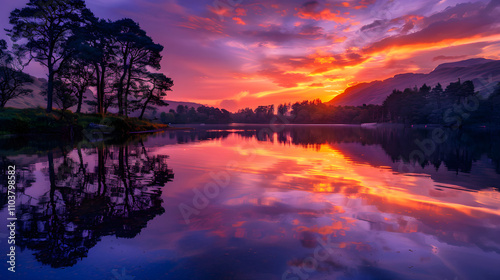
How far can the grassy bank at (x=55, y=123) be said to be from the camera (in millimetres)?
30266

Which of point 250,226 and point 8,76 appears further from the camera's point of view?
point 8,76

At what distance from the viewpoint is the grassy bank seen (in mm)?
30266

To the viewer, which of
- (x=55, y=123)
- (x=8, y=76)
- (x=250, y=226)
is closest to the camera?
(x=250, y=226)

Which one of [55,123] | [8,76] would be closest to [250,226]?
[55,123]

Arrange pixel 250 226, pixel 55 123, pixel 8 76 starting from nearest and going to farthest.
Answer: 1. pixel 250 226
2. pixel 55 123
3. pixel 8 76

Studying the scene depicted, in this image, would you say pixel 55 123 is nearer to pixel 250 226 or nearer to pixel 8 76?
pixel 8 76

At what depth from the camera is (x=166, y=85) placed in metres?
51.1

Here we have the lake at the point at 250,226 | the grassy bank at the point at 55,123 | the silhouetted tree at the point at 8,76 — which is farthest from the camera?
the silhouetted tree at the point at 8,76

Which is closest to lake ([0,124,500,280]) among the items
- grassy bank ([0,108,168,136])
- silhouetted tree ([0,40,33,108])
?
grassy bank ([0,108,168,136])

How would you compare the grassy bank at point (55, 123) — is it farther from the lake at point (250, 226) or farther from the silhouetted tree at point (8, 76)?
the lake at point (250, 226)

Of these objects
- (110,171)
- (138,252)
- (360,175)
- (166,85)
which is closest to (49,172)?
(110,171)

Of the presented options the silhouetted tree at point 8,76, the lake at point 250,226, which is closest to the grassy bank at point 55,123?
the silhouetted tree at point 8,76

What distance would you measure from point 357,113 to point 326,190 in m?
192

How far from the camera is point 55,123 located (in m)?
32.8
